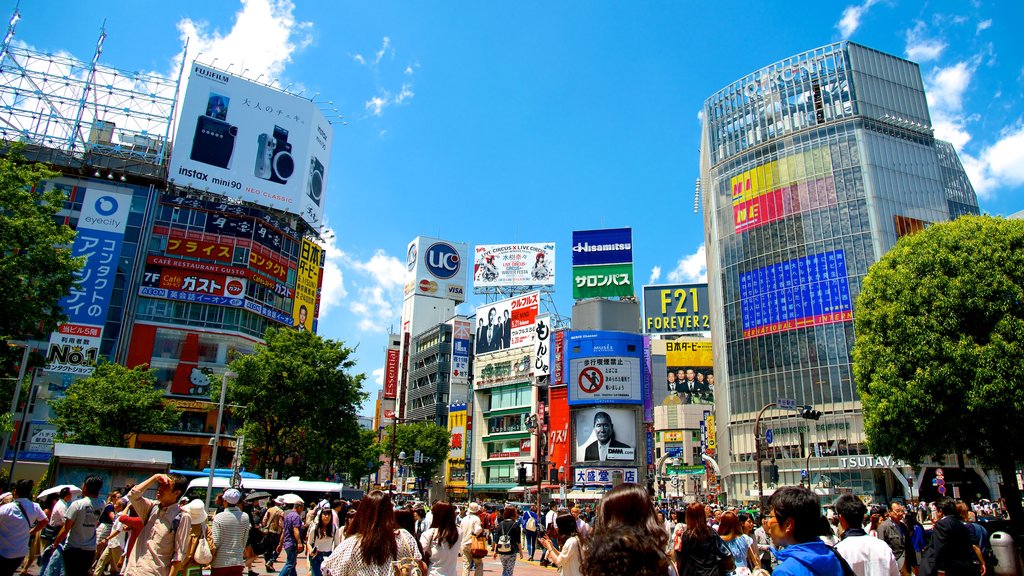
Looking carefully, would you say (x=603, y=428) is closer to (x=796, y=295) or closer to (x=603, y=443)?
(x=603, y=443)

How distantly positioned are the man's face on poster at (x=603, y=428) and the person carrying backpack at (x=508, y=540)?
40.1 metres

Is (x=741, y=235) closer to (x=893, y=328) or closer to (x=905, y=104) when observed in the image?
(x=905, y=104)

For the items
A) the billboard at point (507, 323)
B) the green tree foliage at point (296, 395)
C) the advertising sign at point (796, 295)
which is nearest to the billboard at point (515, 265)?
the billboard at point (507, 323)

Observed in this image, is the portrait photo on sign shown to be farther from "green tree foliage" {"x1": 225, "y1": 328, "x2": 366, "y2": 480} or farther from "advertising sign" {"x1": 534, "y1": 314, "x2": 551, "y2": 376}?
"green tree foliage" {"x1": 225, "y1": 328, "x2": 366, "y2": 480}

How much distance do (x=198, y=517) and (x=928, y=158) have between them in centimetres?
6530

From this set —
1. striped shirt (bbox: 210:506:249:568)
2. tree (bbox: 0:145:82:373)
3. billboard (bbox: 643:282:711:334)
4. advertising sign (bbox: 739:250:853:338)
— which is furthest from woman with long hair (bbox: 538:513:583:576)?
billboard (bbox: 643:282:711:334)

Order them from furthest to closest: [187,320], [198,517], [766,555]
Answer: [187,320]
[766,555]
[198,517]

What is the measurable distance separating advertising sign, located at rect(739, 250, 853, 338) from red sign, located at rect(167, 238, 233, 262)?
43622 mm

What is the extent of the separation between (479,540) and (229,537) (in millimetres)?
3849

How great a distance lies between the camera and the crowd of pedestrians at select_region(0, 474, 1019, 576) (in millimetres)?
3580

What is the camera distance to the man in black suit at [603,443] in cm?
6369

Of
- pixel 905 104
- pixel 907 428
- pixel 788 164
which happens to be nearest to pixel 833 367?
pixel 788 164

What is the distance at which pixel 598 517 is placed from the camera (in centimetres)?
381

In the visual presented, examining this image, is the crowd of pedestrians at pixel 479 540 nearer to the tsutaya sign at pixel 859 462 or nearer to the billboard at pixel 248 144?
the tsutaya sign at pixel 859 462
